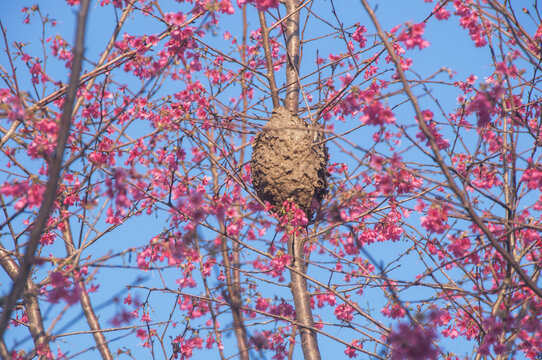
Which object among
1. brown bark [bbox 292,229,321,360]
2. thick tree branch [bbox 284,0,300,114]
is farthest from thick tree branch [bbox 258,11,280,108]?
brown bark [bbox 292,229,321,360]

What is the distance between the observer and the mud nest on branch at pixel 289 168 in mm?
5180

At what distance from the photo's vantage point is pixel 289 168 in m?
5.18

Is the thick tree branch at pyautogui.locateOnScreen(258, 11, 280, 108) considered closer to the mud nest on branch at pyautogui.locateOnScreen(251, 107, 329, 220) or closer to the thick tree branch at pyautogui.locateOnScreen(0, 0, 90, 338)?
the mud nest on branch at pyautogui.locateOnScreen(251, 107, 329, 220)

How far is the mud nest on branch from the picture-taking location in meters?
5.18

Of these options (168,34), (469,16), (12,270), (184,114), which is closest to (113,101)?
(184,114)

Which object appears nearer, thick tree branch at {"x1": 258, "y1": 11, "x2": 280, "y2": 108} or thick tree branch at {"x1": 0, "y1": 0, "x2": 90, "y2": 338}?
thick tree branch at {"x1": 0, "y1": 0, "x2": 90, "y2": 338}

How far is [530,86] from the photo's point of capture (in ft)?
14.5

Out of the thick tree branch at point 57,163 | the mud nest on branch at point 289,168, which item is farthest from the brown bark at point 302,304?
the thick tree branch at point 57,163

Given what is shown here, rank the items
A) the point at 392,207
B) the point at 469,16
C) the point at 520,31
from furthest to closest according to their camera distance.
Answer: the point at 392,207
the point at 469,16
the point at 520,31

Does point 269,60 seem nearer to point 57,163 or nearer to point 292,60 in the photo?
point 292,60

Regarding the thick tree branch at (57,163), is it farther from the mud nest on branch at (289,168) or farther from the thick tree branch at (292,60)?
the thick tree branch at (292,60)

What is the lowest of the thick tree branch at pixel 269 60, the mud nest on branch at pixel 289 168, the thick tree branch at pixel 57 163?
the thick tree branch at pixel 57 163

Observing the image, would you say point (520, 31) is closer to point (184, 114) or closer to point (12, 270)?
point (184, 114)

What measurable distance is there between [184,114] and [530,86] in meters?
3.42
